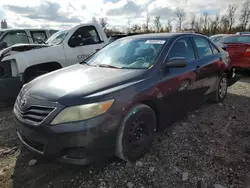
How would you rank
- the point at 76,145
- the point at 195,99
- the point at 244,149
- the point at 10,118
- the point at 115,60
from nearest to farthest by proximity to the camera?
the point at 76,145
the point at 244,149
the point at 115,60
the point at 195,99
the point at 10,118

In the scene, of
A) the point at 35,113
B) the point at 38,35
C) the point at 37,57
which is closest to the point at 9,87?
the point at 37,57

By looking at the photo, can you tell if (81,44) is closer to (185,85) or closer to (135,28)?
(185,85)

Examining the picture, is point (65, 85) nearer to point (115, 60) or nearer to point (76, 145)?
point (76, 145)

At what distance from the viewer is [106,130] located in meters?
2.29

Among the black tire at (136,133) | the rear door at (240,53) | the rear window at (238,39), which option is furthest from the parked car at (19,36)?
the rear window at (238,39)

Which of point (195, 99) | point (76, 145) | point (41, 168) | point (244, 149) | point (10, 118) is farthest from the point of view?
point (10, 118)

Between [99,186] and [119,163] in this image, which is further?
[119,163]

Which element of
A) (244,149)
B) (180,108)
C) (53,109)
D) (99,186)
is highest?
(53,109)

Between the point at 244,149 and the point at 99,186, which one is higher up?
the point at 99,186

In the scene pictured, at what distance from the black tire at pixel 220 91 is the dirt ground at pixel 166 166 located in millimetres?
1120

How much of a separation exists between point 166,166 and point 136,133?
0.54 m

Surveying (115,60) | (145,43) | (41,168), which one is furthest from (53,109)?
(145,43)

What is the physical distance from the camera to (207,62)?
413 centimetres

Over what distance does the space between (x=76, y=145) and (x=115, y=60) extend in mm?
1598
